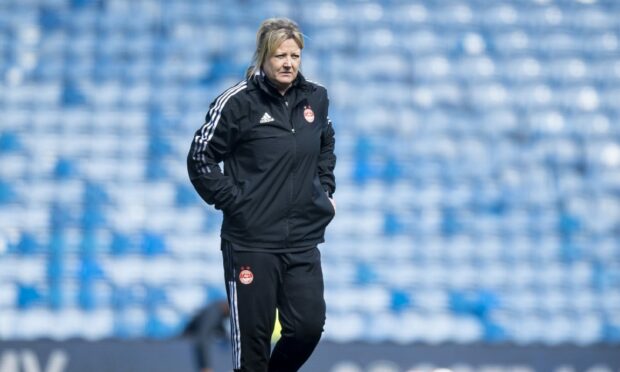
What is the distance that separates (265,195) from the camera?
395 cm

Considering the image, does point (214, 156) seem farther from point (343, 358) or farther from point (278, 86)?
point (343, 358)

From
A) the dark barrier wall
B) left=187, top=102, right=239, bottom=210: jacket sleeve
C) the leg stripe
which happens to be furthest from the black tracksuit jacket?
the dark barrier wall

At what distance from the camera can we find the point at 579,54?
352 inches

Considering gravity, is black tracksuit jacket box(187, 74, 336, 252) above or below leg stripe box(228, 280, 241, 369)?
above

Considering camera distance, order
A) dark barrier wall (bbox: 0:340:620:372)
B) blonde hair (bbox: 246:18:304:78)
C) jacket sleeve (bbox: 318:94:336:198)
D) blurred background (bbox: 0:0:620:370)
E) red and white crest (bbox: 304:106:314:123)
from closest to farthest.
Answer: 1. blonde hair (bbox: 246:18:304:78)
2. red and white crest (bbox: 304:106:314:123)
3. jacket sleeve (bbox: 318:94:336:198)
4. dark barrier wall (bbox: 0:340:620:372)
5. blurred background (bbox: 0:0:620:370)

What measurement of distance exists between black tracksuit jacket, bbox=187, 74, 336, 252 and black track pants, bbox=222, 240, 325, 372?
54mm

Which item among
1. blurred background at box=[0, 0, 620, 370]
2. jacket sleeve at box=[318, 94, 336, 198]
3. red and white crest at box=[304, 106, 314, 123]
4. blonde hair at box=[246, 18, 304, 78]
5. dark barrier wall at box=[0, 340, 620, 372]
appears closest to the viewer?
blonde hair at box=[246, 18, 304, 78]

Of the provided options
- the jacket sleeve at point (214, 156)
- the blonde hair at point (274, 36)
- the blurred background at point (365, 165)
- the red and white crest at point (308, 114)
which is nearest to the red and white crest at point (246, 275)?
the jacket sleeve at point (214, 156)

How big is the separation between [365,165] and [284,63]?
4.55 m

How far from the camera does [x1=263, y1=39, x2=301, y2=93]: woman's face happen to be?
153 inches

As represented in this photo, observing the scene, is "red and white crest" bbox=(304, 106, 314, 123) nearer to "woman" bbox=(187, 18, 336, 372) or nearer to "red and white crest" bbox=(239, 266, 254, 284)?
"woman" bbox=(187, 18, 336, 372)

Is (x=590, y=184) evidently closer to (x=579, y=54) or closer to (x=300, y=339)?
(x=579, y=54)

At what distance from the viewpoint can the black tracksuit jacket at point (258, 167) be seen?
393cm

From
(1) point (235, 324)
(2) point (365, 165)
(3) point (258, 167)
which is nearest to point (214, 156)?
(3) point (258, 167)
